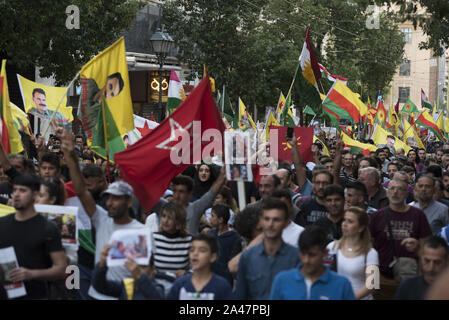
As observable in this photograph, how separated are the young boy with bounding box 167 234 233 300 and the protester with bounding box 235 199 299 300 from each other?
0.24 metres

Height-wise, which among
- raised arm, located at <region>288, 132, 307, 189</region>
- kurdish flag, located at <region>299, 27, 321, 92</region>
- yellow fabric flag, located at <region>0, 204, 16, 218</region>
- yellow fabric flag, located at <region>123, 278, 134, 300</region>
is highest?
kurdish flag, located at <region>299, 27, 321, 92</region>

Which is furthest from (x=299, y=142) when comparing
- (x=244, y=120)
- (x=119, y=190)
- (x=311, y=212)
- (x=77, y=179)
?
(x=119, y=190)

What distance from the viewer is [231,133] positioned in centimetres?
729

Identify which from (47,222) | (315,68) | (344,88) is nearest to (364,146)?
(344,88)

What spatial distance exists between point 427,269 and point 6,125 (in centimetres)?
615

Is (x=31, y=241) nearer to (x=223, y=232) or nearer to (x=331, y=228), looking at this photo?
(x=223, y=232)

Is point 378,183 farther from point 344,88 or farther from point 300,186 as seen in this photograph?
point 344,88

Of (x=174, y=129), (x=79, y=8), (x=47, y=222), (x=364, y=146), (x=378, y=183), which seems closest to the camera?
(x=47, y=222)

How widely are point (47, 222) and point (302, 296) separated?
212cm

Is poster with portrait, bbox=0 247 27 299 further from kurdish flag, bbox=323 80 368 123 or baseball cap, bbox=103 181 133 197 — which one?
kurdish flag, bbox=323 80 368 123

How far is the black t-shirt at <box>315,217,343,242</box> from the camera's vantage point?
7.26m

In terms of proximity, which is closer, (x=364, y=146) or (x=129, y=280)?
(x=129, y=280)

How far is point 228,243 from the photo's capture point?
24.3 ft

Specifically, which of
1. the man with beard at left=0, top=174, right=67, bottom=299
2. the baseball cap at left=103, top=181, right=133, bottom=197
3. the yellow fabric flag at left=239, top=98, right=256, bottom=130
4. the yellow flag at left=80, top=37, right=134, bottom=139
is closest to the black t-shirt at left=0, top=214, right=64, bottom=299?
the man with beard at left=0, top=174, right=67, bottom=299
